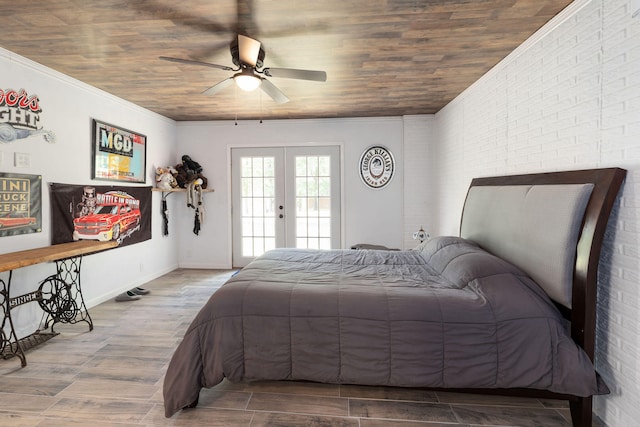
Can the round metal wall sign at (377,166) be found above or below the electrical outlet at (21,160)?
above

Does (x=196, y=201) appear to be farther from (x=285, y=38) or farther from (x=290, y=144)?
(x=285, y=38)

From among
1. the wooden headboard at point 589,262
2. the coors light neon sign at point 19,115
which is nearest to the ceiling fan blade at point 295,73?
the wooden headboard at point 589,262

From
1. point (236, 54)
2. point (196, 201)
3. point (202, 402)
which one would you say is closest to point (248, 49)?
point (236, 54)

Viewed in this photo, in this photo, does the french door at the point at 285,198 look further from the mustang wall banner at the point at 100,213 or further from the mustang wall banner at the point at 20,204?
the mustang wall banner at the point at 20,204

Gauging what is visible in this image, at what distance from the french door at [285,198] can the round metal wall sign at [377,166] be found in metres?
0.43

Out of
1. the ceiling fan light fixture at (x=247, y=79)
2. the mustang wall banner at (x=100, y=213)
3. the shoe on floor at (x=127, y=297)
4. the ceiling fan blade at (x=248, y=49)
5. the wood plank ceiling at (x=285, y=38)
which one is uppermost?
the wood plank ceiling at (x=285, y=38)

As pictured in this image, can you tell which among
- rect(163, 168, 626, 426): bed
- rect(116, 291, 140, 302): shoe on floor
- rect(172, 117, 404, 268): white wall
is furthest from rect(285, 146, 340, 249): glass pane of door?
rect(163, 168, 626, 426): bed

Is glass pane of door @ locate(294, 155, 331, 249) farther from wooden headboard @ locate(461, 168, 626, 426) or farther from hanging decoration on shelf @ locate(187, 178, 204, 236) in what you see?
wooden headboard @ locate(461, 168, 626, 426)

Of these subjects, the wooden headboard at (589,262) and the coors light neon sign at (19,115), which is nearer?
the wooden headboard at (589,262)

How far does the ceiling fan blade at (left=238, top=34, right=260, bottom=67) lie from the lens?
89.4 inches

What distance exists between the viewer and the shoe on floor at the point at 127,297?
11.9 feet

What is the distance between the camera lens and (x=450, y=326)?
1733 millimetres

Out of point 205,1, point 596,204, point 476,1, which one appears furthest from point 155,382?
point 476,1

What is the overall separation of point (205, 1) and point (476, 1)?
1682 millimetres
